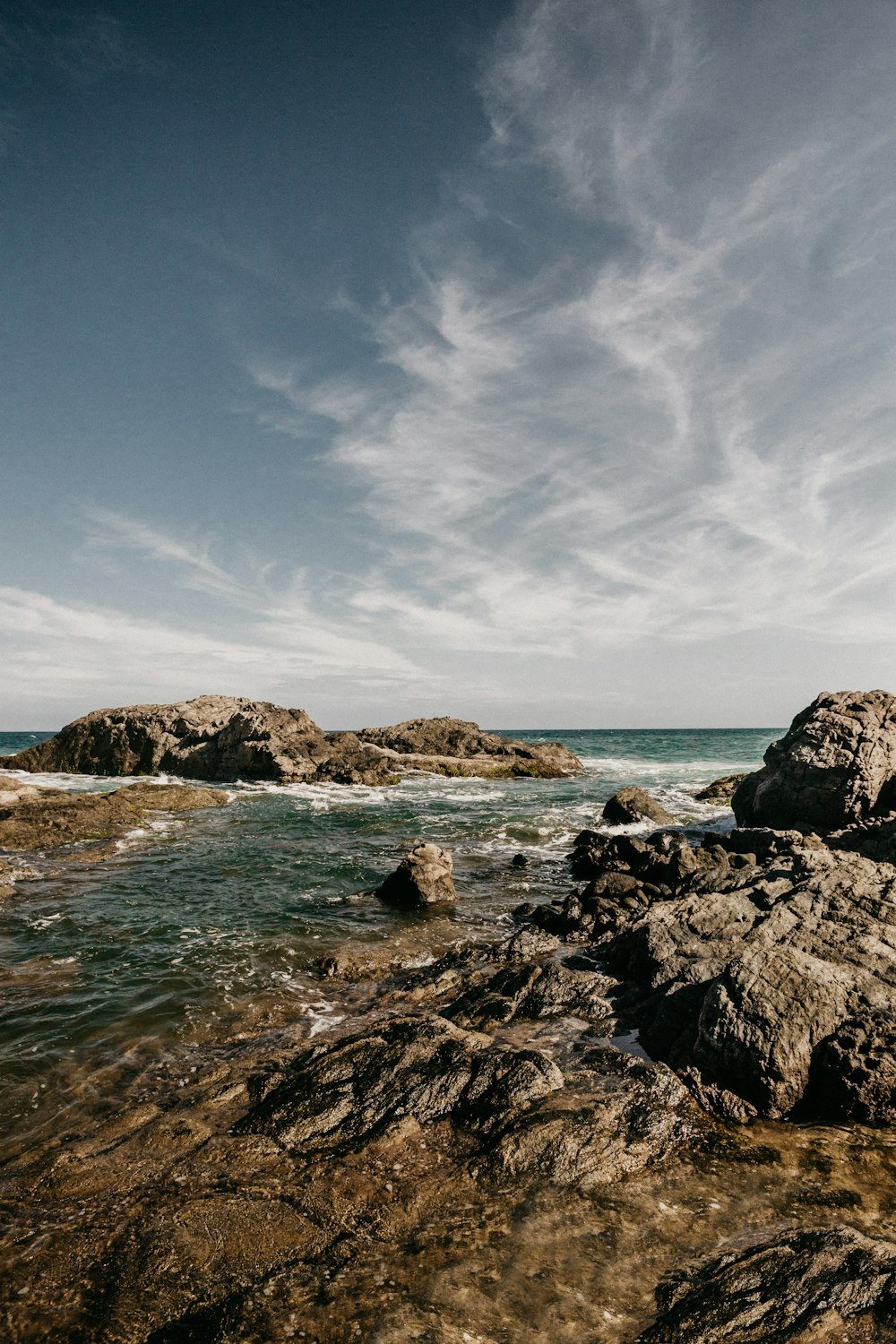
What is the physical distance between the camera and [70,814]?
25.4m

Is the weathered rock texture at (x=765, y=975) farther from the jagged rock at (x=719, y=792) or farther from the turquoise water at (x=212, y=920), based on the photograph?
the jagged rock at (x=719, y=792)

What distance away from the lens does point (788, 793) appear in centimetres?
2278

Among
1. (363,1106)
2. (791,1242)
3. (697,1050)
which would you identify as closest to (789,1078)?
(697,1050)

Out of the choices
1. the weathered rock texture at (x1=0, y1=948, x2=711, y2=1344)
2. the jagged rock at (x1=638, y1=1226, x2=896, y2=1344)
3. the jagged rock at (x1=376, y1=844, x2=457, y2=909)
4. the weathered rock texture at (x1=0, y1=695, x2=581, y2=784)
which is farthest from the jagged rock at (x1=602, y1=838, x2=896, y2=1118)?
the weathered rock texture at (x1=0, y1=695, x2=581, y2=784)

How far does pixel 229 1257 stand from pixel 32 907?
13.3 meters

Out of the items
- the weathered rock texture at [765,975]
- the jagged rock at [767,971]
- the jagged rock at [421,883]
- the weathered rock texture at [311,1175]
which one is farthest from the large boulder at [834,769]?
the weathered rock texture at [311,1175]

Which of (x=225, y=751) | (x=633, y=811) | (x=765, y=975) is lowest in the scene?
(x=633, y=811)

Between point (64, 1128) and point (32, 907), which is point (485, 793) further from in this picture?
point (64, 1128)

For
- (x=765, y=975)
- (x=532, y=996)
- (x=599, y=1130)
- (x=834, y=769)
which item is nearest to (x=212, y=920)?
(x=532, y=996)

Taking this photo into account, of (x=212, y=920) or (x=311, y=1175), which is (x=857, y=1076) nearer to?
(x=311, y=1175)

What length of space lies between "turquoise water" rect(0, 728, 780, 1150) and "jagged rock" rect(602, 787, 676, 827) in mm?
1352

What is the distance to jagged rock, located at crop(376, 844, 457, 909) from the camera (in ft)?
54.0

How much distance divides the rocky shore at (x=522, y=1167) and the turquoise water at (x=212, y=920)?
4.24 feet

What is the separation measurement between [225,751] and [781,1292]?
51.2m
